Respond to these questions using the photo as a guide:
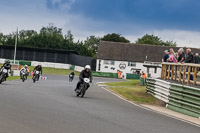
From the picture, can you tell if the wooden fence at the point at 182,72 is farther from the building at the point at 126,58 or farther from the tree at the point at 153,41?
the tree at the point at 153,41

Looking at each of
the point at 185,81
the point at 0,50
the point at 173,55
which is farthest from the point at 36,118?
the point at 0,50

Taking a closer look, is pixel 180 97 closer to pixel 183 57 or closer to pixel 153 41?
pixel 183 57

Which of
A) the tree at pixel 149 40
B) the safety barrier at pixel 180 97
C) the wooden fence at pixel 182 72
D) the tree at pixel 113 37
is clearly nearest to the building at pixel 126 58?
the tree at pixel 113 37

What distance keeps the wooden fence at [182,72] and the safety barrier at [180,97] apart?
0.76 meters

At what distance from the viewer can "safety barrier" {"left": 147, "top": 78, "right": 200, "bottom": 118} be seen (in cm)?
1541

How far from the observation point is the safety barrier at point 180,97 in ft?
50.5

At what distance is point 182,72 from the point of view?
1934 centimetres

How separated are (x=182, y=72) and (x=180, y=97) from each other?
8.87 ft

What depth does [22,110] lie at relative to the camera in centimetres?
1134

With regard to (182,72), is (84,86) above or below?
below

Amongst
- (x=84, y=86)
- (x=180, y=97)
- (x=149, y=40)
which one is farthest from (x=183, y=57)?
(x=149, y=40)

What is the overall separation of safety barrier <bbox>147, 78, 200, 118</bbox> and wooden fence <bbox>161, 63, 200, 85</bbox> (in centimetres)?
76

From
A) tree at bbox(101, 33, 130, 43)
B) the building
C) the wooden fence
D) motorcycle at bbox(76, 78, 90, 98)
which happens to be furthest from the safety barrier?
tree at bbox(101, 33, 130, 43)

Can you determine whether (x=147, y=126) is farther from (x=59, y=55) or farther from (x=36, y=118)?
(x=59, y=55)
